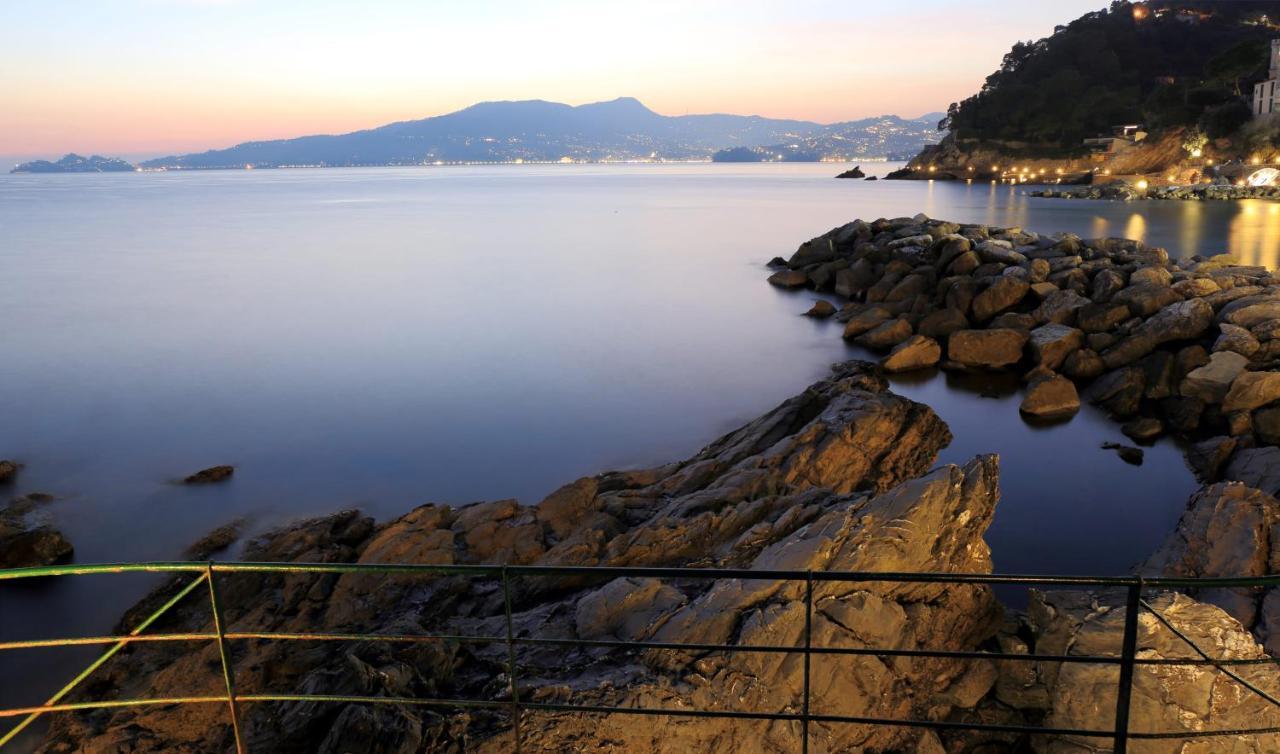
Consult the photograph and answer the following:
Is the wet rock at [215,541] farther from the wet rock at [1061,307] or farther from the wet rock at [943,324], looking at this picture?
the wet rock at [1061,307]

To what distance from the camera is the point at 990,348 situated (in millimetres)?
18297

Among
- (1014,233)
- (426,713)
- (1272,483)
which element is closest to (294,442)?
(426,713)

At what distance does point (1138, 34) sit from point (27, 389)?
12998 centimetres

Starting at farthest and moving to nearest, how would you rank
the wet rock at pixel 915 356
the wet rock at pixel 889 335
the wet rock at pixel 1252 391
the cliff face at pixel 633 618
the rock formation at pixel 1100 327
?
the wet rock at pixel 889 335 < the wet rock at pixel 915 356 < the rock formation at pixel 1100 327 < the wet rock at pixel 1252 391 < the cliff face at pixel 633 618

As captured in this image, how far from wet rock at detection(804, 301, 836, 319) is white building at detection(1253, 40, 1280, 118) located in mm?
69438

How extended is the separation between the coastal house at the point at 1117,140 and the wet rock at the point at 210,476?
97.6 meters

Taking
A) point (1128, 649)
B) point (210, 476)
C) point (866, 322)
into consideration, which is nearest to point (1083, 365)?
point (866, 322)

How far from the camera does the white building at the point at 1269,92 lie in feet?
233

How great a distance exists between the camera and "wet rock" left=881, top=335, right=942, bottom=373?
18500 mm

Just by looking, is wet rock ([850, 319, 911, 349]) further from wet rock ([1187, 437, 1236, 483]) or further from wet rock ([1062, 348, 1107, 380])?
wet rock ([1187, 437, 1236, 483])

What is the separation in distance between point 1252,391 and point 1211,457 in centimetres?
175

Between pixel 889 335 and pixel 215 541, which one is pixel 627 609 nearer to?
pixel 215 541

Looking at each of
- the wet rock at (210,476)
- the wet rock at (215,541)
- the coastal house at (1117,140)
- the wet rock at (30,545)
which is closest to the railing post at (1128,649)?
the wet rock at (215,541)

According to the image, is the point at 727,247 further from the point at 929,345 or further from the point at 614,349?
the point at 929,345
